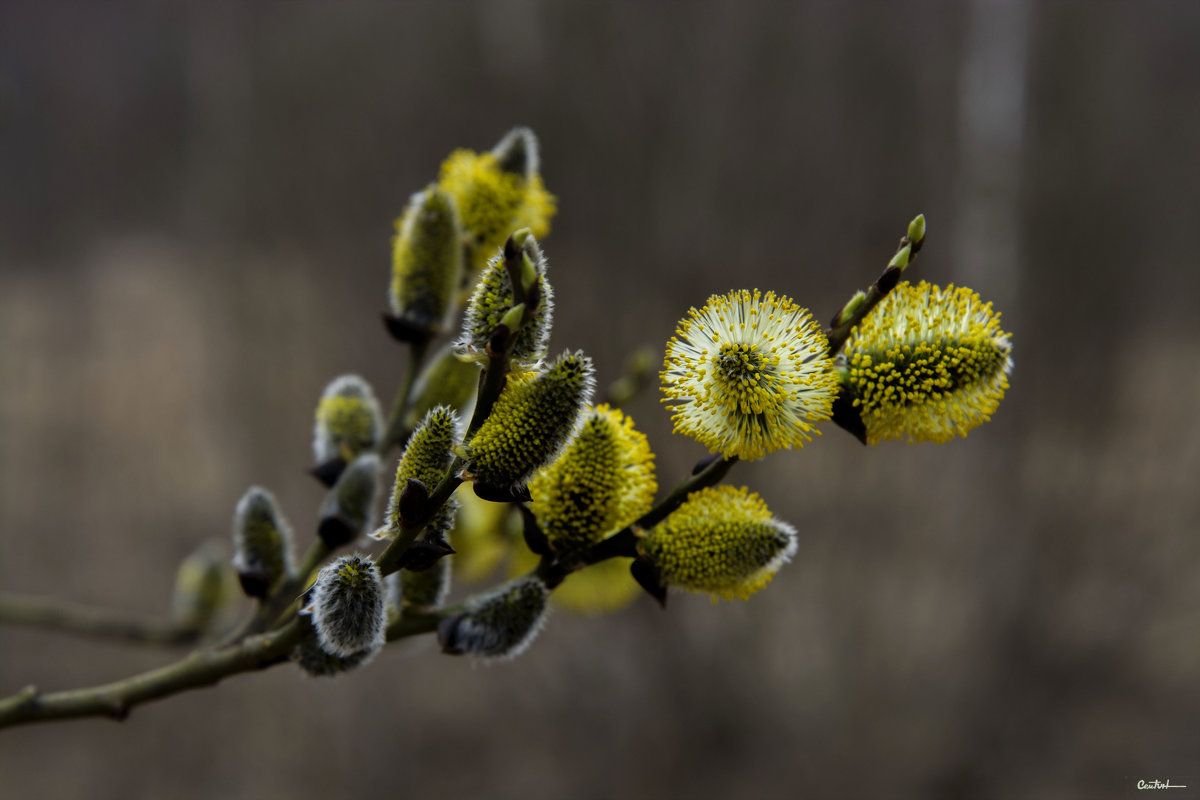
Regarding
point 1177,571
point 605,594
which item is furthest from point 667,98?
point 1177,571

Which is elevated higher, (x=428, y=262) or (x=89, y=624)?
(x=428, y=262)

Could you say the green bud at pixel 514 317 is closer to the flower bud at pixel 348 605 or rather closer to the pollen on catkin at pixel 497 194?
the flower bud at pixel 348 605

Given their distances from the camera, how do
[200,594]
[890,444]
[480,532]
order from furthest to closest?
[890,444] < [200,594] < [480,532]

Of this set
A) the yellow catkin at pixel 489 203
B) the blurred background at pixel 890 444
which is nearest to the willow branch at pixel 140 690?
the yellow catkin at pixel 489 203

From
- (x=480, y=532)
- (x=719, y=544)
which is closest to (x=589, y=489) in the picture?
(x=719, y=544)

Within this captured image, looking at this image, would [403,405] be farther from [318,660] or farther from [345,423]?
[318,660]
